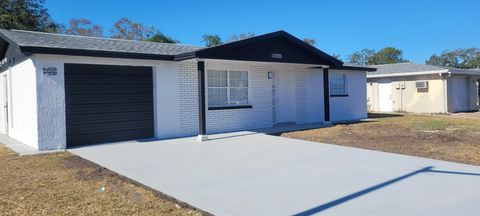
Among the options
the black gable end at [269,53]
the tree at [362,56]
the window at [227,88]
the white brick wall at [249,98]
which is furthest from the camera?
the tree at [362,56]

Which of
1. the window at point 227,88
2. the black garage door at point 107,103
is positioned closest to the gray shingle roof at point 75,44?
the black garage door at point 107,103

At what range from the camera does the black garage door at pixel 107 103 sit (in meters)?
10.6

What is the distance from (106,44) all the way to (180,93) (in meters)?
2.77

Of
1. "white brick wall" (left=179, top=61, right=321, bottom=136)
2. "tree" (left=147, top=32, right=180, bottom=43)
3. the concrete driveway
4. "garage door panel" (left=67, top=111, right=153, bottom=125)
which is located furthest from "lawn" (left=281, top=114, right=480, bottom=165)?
"tree" (left=147, top=32, right=180, bottom=43)

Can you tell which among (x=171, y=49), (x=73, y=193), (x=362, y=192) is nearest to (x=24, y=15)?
(x=171, y=49)

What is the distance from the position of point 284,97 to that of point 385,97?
12872 mm

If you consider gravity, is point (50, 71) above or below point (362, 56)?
below

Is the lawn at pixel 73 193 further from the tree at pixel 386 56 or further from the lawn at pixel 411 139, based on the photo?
the tree at pixel 386 56

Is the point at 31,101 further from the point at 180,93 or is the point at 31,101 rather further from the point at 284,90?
the point at 284,90

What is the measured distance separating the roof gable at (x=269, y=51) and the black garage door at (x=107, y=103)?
1622 mm

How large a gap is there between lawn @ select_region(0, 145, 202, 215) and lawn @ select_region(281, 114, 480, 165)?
6.25 metres

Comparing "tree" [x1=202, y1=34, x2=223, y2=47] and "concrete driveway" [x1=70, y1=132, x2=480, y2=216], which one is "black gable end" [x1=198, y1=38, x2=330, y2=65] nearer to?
"concrete driveway" [x1=70, y1=132, x2=480, y2=216]

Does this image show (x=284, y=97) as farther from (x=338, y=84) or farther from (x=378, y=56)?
(x=378, y=56)

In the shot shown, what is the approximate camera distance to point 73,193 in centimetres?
583
